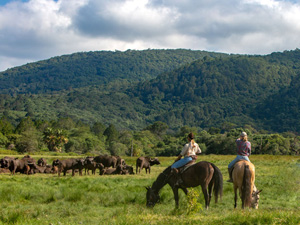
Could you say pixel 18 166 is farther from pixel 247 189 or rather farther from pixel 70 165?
pixel 247 189

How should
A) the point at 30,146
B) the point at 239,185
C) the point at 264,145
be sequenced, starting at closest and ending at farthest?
1. the point at 239,185
2. the point at 30,146
3. the point at 264,145

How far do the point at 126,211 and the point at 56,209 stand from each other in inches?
116

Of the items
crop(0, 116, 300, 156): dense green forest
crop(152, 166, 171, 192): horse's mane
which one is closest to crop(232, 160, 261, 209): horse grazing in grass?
crop(152, 166, 171, 192): horse's mane

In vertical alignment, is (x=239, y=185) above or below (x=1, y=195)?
above

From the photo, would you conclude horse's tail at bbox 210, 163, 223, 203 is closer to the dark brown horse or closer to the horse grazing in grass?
the dark brown horse

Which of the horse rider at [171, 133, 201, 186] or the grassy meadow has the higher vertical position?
the horse rider at [171, 133, 201, 186]

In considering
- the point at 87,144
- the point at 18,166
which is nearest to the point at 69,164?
the point at 18,166

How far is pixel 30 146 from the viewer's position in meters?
72.6

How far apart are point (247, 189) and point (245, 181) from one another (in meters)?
0.25

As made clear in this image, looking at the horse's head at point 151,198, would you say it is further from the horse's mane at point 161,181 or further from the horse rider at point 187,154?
the horse rider at point 187,154

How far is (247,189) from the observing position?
1173 centimetres

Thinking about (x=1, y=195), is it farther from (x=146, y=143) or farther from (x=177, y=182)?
(x=146, y=143)

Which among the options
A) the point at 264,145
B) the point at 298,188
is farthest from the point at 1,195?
the point at 264,145

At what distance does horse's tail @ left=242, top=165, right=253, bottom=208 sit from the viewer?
1167cm
